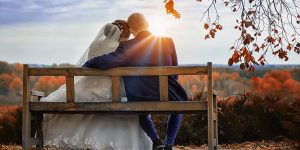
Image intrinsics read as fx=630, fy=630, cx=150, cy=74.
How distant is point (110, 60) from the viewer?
6.90 metres

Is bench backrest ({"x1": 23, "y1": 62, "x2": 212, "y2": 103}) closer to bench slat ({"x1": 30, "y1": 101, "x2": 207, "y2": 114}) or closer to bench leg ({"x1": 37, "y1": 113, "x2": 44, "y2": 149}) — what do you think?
bench slat ({"x1": 30, "y1": 101, "x2": 207, "y2": 114})

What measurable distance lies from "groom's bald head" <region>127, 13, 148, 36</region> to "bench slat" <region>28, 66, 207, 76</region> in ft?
1.76

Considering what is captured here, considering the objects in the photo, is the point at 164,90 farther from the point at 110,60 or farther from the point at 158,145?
the point at 158,145

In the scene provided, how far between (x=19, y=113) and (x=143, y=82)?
474 cm

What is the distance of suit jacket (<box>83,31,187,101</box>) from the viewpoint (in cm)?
695

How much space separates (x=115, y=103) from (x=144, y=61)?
0.58 meters

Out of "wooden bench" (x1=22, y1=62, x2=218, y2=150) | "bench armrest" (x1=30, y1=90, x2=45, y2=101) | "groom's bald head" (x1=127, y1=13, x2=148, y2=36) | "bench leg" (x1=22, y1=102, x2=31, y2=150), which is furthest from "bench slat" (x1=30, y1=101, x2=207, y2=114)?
"groom's bald head" (x1=127, y1=13, x2=148, y2=36)

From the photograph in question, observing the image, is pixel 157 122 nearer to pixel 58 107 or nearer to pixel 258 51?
pixel 258 51

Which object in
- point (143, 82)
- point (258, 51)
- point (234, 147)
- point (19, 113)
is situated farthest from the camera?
point (19, 113)

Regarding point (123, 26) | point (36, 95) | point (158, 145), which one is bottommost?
point (158, 145)

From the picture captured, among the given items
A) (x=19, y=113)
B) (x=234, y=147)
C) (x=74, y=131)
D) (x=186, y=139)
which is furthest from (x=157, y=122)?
(x=74, y=131)

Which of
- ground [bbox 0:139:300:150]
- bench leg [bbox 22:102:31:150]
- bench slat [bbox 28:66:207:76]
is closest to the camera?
bench slat [bbox 28:66:207:76]

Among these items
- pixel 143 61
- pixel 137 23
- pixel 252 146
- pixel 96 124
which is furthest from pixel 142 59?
pixel 252 146

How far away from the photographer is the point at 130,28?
23.7ft
